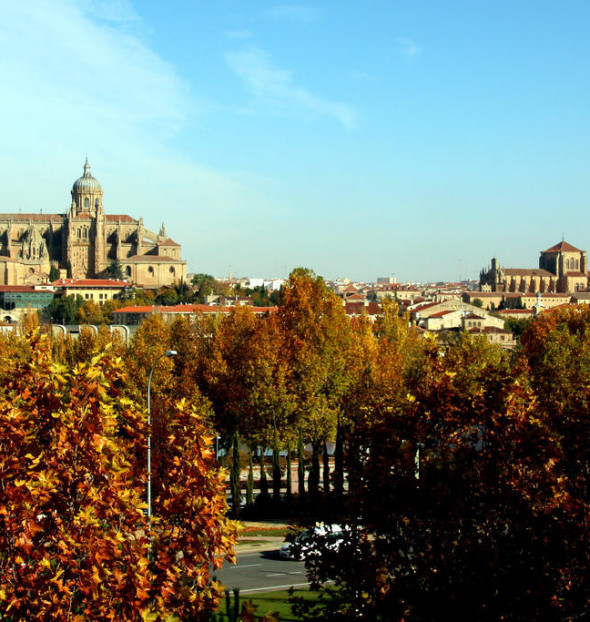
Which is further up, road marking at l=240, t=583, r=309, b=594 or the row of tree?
the row of tree

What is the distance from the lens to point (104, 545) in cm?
836

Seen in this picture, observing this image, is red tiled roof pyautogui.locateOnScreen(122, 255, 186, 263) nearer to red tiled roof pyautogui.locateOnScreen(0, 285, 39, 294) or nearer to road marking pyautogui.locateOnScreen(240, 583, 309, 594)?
red tiled roof pyautogui.locateOnScreen(0, 285, 39, 294)

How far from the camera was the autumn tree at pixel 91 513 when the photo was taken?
8.31m

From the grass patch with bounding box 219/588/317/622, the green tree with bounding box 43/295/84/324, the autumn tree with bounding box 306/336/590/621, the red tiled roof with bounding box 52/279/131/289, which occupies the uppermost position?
the red tiled roof with bounding box 52/279/131/289

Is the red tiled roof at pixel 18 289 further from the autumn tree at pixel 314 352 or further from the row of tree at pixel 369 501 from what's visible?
the row of tree at pixel 369 501

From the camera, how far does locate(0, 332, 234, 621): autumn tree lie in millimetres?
8312

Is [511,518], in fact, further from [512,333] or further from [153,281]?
[153,281]

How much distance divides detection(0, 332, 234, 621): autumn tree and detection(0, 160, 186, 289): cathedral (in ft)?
487

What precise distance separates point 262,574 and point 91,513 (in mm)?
15724

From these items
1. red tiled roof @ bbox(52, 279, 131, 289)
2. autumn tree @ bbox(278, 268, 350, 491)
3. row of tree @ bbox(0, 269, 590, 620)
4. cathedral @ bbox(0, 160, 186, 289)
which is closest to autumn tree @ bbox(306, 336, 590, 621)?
row of tree @ bbox(0, 269, 590, 620)

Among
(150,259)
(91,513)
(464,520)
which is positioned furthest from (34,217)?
(91,513)

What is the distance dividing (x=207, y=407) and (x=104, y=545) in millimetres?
26105

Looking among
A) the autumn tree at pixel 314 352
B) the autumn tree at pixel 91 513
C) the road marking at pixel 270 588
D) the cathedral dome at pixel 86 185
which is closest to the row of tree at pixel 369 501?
the autumn tree at pixel 91 513

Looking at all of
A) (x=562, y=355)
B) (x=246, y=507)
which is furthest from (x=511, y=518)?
(x=562, y=355)
